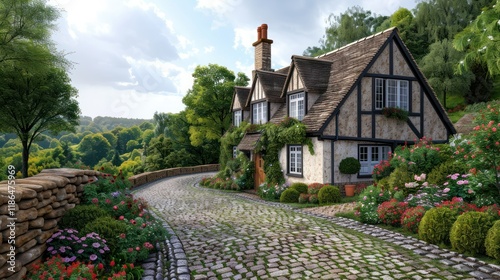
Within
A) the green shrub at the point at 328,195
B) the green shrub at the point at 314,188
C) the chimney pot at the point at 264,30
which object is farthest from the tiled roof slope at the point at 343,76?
the chimney pot at the point at 264,30

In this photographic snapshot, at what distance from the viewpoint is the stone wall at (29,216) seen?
482 centimetres

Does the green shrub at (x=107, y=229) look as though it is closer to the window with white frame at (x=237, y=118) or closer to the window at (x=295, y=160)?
the window at (x=295, y=160)

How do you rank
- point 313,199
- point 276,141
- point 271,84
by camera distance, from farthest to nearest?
point 271,84, point 276,141, point 313,199

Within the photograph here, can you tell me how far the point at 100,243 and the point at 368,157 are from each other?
1382cm

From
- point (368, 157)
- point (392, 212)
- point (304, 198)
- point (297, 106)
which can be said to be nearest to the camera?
point (392, 212)

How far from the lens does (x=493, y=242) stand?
6531 mm

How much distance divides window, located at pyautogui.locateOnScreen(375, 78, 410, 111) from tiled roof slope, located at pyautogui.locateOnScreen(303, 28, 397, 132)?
1350mm

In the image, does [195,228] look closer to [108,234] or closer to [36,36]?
[108,234]

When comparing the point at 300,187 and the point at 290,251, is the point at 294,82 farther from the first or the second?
the point at 290,251

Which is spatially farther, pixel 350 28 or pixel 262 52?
pixel 350 28

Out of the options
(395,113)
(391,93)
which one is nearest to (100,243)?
(395,113)

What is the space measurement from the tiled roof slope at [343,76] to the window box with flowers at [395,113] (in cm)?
235

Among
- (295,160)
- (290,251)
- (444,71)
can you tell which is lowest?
(290,251)

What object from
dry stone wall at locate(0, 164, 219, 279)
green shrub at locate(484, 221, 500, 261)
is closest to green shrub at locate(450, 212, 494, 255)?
green shrub at locate(484, 221, 500, 261)
